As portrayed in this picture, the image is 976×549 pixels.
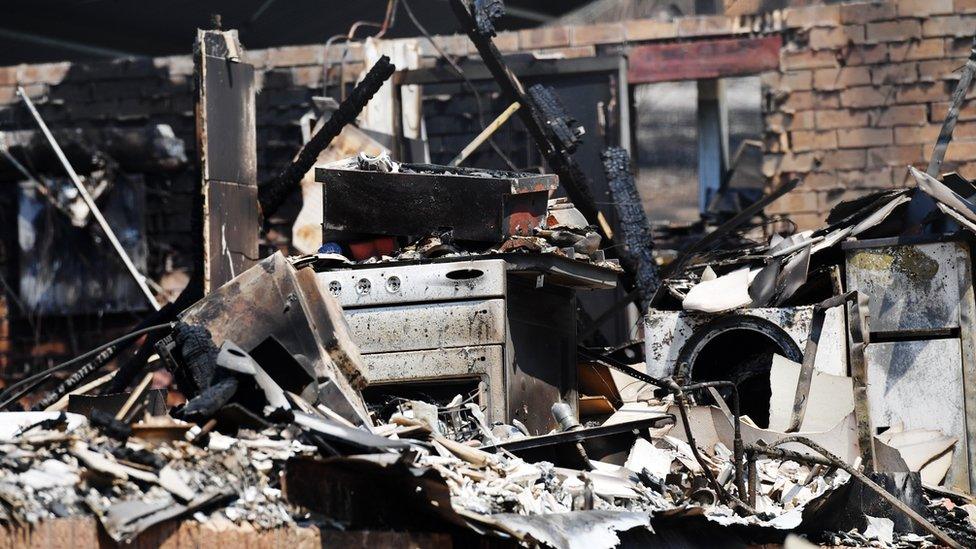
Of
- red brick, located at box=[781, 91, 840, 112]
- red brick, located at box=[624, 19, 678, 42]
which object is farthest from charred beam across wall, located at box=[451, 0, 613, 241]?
red brick, located at box=[781, 91, 840, 112]

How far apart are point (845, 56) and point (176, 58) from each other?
6424mm

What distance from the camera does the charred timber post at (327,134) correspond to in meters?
12.0

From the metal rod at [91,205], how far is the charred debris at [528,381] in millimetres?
211

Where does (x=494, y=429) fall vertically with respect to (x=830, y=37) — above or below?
below

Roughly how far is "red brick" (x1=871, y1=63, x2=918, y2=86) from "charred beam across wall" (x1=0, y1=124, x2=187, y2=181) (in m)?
6.72

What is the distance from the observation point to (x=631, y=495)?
8.32 meters

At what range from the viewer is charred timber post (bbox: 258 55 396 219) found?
39.4ft

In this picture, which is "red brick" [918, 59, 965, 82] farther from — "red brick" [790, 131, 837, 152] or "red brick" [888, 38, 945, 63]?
"red brick" [790, 131, 837, 152]

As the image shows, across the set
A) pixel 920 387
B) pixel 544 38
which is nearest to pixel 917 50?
pixel 544 38

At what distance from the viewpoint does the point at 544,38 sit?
572 inches

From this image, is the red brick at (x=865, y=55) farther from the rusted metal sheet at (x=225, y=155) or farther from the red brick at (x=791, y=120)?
the rusted metal sheet at (x=225, y=155)

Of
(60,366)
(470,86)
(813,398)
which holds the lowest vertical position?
(813,398)

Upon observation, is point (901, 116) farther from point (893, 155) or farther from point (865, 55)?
point (865, 55)

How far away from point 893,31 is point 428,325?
22.6 ft
